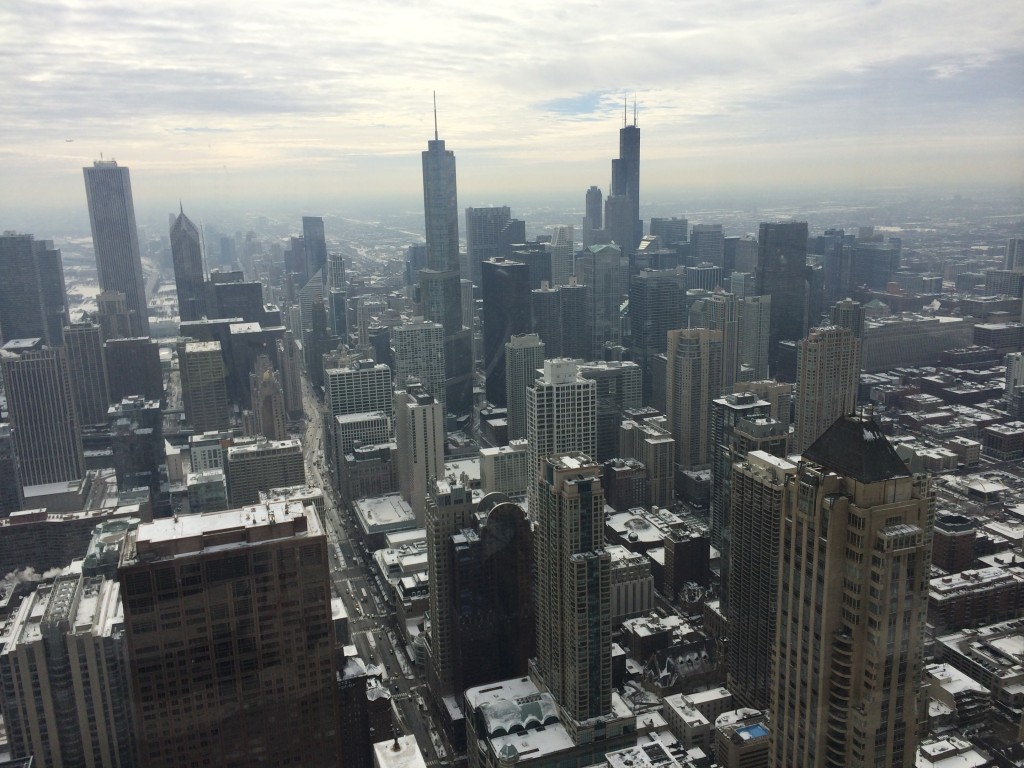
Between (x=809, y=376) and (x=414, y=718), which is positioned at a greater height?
(x=809, y=376)

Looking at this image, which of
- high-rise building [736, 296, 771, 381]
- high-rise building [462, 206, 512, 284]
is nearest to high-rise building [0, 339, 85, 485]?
high-rise building [462, 206, 512, 284]

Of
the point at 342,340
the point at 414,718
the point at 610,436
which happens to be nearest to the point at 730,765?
the point at 414,718

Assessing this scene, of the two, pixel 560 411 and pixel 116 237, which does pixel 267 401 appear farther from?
pixel 560 411

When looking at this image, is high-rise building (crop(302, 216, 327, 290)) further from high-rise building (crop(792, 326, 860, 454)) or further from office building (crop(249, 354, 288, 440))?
high-rise building (crop(792, 326, 860, 454))

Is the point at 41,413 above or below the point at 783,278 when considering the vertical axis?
below

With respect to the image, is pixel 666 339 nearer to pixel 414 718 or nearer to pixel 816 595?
pixel 414 718

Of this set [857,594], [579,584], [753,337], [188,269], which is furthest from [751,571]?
[188,269]
